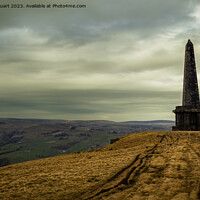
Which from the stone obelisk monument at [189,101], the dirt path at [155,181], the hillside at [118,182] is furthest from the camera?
the stone obelisk monument at [189,101]

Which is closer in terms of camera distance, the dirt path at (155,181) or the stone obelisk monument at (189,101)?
the dirt path at (155,181)

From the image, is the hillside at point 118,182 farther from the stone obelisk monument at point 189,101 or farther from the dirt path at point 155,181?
the stone obelisk monument at point 189,101

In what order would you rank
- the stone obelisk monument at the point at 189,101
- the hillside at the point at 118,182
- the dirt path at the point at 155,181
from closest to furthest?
the dirt path at the point at 155,181 < the hillside at the point at 118,182 < the stone obelisk monument at the point at 189,101

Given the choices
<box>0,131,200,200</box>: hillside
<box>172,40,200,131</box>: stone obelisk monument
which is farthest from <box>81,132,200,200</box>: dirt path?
<box>172,40,200,131</box>: stone obelisk monument

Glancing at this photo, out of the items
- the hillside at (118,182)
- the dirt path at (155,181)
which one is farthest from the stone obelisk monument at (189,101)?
the dirt path at (155,181)

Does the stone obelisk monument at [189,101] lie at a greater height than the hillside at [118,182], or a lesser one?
greater

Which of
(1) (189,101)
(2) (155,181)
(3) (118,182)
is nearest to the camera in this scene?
(2) (155,181)

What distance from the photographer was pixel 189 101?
66.1 ft

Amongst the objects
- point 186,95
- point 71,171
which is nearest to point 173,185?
point 71,171

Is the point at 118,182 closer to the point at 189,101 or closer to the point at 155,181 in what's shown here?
the point at 155,181

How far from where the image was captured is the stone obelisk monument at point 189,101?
1933 centimetres

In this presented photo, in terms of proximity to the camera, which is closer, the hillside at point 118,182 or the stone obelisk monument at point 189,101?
the hillside at point 118,182

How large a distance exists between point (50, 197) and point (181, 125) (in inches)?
707

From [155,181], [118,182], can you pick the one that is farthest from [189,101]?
[118,182]
